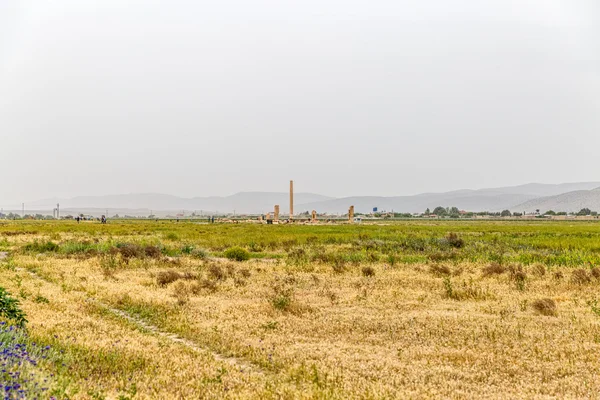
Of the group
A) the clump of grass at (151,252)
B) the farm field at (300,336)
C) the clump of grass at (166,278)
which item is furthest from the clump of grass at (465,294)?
the clump of grass at (151,252)

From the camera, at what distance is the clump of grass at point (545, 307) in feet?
41.1

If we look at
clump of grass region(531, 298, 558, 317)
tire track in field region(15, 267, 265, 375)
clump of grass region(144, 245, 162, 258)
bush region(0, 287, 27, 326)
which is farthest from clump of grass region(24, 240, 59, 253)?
clump of grass region(531, 298, 558, 317)

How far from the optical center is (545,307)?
12742 mm

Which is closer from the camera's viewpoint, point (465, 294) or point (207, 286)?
point (465, 294)

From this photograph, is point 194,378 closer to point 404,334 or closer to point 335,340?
point 335,340

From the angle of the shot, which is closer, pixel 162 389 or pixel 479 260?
pixel 162 389

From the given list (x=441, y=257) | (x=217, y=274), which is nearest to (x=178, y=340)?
(x=217, y=274)

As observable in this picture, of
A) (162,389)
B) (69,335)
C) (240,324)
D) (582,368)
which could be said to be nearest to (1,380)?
(162,389)

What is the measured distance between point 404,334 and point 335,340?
1.64m

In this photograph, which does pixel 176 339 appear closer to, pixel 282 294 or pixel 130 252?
pixel 282 294

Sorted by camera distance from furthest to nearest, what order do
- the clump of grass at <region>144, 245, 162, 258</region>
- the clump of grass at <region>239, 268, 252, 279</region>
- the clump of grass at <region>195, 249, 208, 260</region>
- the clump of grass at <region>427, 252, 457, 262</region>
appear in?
the clump of grass at <region>195, 249, 208, 260</region>
the clump of grass at <region>427, 252, 457, 262</region>
the clump of grass at <region>144, 245, 162, 258</region>
the clump of grass at <region>239, 268, 252, 279</region>

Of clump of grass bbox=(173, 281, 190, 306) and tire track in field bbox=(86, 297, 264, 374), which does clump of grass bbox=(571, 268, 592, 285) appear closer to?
clump of grass bbox=(173, 281, 190, 306)

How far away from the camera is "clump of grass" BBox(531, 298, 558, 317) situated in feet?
41.1

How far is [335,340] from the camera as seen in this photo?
33.1ft
